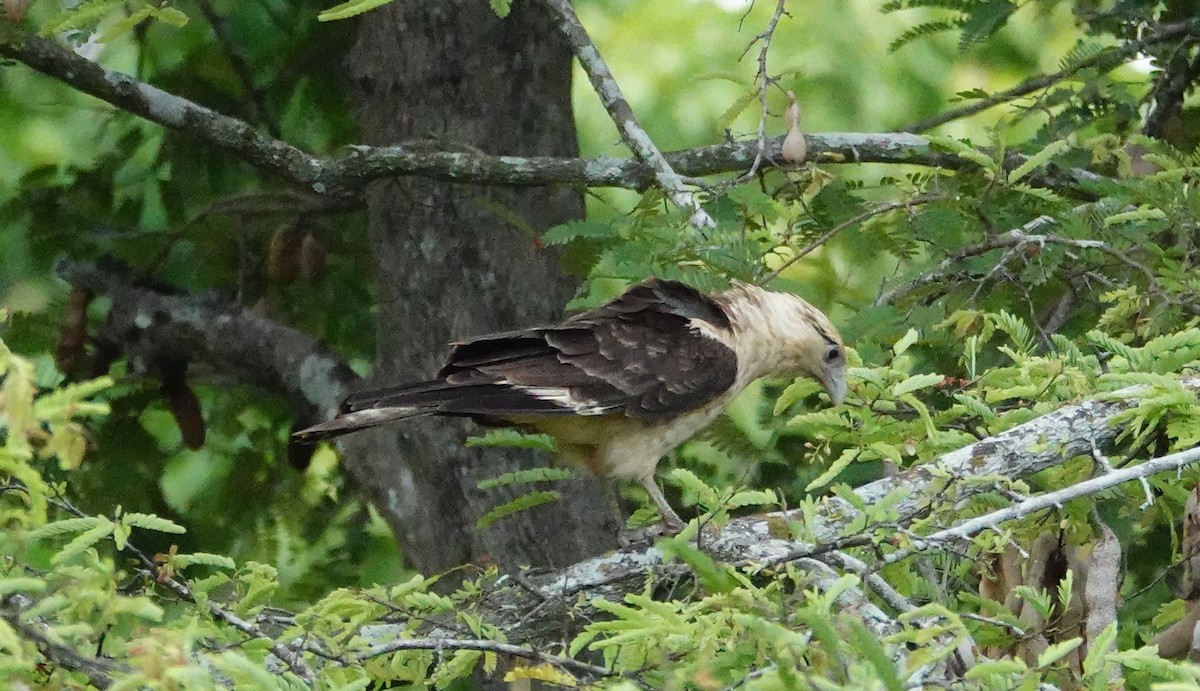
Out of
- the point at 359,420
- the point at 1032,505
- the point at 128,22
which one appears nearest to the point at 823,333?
the point at 359,420

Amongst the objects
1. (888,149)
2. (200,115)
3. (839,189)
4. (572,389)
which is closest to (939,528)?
(572,389)

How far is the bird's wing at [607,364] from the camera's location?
391 centimetres

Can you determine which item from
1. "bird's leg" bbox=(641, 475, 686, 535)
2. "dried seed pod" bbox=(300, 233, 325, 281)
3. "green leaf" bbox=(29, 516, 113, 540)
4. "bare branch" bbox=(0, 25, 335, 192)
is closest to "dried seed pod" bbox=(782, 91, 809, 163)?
"bird's leg" bbox=(641, 475, 686, 535)

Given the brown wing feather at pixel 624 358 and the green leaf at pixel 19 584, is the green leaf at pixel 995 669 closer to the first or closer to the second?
the green leaf at pixel 19 584

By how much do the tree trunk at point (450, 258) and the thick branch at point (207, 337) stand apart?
297 millimetres

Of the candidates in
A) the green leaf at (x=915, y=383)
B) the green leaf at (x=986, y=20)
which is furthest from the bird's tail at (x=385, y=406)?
the green leaf at (x=986, y=20)

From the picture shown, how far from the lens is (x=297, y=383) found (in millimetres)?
5398

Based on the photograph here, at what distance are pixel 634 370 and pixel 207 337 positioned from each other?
2.10 meters

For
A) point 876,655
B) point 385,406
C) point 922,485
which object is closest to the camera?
point 876,655

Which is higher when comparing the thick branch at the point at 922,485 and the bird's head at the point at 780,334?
the bird's head at the point at 780,334

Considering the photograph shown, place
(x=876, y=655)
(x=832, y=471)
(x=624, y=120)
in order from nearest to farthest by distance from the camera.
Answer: (x=876, y=655) < (x=832, y=471) < (x=624, y=120)

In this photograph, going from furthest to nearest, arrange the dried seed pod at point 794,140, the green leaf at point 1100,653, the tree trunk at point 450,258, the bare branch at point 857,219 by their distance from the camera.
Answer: the tree trunk at point 450,258
the dried seed pod at point 794,140
the bare branch at point 857,219
the green leaf at point 1100,653

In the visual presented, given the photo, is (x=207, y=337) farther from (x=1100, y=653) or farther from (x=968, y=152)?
(x=1100, y=653)

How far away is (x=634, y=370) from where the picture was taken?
4188mm
